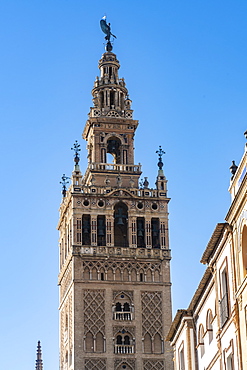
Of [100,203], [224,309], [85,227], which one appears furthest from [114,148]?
[224,309]

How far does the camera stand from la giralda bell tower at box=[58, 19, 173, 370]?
2704 inches

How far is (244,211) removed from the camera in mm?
32500

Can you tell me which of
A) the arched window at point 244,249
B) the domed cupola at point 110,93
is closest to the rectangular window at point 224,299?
the arched window at point 244,249

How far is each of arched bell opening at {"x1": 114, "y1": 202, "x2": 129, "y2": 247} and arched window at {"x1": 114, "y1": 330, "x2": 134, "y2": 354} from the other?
6886 mm

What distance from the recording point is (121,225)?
242ft

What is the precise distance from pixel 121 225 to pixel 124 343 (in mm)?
9350

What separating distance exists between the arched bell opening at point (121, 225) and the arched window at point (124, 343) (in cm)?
689

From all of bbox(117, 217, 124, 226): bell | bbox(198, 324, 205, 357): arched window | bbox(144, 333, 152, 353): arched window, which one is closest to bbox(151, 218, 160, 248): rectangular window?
bbox(117, 217, 124, 226): bell

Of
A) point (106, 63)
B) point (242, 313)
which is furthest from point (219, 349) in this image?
point (106, 63)

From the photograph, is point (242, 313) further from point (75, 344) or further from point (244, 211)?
point (75, 344)

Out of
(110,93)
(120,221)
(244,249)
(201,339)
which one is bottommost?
(201,339)

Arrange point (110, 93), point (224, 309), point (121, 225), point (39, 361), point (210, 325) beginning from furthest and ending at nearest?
point (39, 361)
point (110, 93)
point (121, 225)
point (210, 325)
point (224, 309)

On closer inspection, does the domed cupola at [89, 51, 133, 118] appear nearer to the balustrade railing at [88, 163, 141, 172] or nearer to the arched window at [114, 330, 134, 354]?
the balustrade railing at [88, 163, 141, 172]

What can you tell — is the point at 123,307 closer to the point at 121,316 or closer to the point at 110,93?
the point at 121,316
